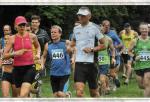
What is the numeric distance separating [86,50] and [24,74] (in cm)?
110

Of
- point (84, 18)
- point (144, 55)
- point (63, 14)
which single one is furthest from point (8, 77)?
point (63, 14)

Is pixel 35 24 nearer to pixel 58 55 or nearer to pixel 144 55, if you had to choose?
pixel 58 55

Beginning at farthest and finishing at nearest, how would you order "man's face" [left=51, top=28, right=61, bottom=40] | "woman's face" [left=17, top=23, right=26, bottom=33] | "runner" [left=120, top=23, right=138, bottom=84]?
"runner" [left=120, top=23, right=138, bottom=84] < "man's face" [left=51, top=28, right=61, bottom=40] < "woman's face" [left=17, top=23, right=26, bottom=33]

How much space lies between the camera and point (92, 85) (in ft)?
32.6

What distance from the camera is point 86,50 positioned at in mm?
9750

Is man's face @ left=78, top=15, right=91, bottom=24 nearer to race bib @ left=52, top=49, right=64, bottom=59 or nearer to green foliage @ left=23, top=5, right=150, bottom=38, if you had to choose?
race bib @ left=52, top=49, right=64, bottom=59

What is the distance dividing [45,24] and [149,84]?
962cm

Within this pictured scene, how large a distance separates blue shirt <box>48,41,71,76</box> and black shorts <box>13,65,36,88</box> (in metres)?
0.99

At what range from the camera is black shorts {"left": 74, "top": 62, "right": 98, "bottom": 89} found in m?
9.77

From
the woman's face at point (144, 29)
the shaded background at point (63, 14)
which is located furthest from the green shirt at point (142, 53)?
the shaded background at point (63, 14)

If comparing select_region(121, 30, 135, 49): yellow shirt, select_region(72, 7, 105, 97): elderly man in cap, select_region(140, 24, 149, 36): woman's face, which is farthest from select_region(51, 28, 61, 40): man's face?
select_region(121, 30, 135, 49): yellow shirt

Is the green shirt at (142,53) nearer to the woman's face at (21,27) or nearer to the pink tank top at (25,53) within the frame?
the pink tank top at (25,53)

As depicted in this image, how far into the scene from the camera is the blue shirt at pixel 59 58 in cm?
1055

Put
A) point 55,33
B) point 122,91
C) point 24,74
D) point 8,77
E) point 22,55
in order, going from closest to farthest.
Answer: point 22,55, point 24,74, point 8,77, point 55,33, point 122,91
